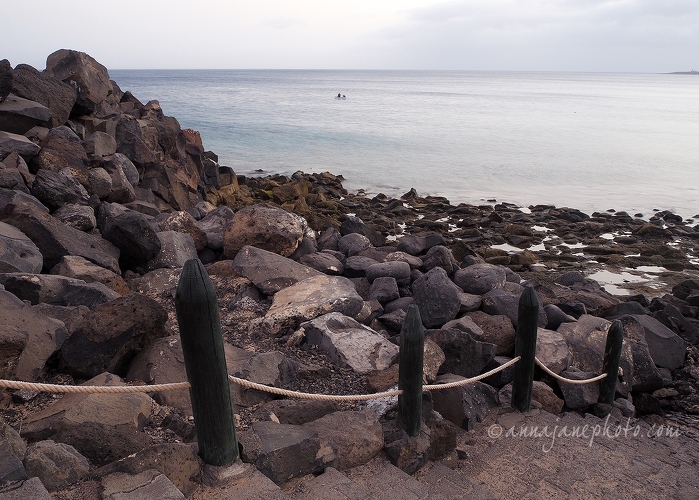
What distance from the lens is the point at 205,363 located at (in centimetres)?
286

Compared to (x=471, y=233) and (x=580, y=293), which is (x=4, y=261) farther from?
(x=471, y=233)

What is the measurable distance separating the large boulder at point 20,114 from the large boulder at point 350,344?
23.6 ft

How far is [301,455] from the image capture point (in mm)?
3232

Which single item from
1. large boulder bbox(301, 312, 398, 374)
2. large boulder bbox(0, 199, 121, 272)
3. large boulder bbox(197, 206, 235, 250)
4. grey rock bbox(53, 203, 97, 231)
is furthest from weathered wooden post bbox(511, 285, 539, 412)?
grey rock bbox(53, 203, 97, 231)

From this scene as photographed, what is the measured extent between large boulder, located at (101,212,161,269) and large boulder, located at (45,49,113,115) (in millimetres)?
6794

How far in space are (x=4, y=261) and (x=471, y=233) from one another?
462 inches

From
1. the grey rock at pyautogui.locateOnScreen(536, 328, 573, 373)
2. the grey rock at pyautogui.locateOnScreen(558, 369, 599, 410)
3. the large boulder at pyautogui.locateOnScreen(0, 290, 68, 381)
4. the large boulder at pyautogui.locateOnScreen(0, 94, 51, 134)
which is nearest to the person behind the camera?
the large boulder at pyautogui.locateOnScreen(0, 290, 68, 381)

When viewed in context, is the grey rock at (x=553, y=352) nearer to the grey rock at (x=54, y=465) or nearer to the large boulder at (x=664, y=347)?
the large boulder at (x=664, y=347)

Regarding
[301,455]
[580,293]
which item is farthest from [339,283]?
[580,293]

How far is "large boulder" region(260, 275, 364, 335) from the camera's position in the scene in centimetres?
583

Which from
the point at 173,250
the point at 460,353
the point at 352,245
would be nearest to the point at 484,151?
the point at 352,245

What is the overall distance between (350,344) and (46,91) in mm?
9282

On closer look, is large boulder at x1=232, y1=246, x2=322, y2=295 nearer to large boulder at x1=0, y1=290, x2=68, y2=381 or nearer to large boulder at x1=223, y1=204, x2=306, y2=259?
large boulder at x1=223, y1=204, x2=306, y2=259

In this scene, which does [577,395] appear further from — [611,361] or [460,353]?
[460,353]
